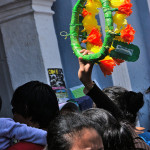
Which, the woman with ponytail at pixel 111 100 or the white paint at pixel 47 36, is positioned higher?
the white paint at pixel 47 36

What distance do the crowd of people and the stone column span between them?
81.4 inches

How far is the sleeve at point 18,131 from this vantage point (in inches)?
78.1

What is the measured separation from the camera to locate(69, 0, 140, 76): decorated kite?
7.94ft

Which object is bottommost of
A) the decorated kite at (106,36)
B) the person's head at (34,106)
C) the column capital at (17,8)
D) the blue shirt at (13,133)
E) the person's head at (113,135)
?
the person's head at (113,135)

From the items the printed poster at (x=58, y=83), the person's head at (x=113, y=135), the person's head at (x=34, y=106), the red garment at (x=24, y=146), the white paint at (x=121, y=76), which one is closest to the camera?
the person's head at (x=113, y=135)

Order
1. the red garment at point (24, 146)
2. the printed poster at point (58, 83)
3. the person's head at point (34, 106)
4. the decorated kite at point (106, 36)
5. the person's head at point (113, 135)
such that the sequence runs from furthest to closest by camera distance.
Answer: the printed poster at point (58, 83)
the decorated kite at point (106, 36)
the person's head at point (34, 106)
the red garment at point (24, 146)
the person's head at point (113, 135)

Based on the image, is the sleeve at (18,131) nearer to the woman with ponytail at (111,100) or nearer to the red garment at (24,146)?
the red garment at (24,146)

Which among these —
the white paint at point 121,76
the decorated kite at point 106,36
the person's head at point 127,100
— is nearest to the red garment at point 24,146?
the decorated kite at point 106,36

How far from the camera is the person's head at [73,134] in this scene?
149 cm

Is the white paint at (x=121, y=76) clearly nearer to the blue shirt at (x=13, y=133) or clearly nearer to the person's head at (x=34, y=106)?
the person's head at (x=34, y=106)

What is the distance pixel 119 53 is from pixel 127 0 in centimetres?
45

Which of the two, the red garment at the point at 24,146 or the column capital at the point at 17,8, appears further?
the column capital at the point at 17,8

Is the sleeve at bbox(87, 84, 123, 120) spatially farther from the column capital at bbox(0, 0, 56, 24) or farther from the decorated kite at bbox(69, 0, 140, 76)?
the column capital at bbox(0, 0, 56, 24)

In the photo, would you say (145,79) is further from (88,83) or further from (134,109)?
(88,83)
